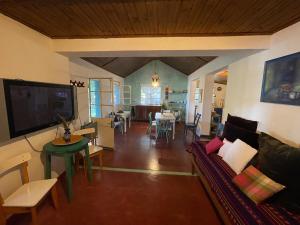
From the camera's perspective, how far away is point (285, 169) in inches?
49.6

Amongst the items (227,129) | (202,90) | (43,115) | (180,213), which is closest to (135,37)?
(43,115)

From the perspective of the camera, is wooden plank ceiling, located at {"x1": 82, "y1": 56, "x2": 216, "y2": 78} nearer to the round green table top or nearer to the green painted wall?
the green painted wall

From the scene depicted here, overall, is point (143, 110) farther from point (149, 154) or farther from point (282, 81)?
point (282, 81)

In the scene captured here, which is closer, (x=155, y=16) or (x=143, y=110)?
(x=155, y=16)

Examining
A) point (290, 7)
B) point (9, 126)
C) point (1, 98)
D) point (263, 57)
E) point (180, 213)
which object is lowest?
point (180, 213)

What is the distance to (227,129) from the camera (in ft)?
7.86

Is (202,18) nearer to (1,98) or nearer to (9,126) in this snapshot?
(1,98)

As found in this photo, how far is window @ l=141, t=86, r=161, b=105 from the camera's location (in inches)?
321

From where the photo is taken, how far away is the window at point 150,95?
8.15 metres

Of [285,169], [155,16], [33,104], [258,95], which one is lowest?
[285,169]

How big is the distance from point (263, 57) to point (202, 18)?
1180mm

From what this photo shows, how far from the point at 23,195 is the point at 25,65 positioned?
1.50 meters

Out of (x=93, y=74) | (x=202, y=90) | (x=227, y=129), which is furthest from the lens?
Answer: (x=202, y=90)

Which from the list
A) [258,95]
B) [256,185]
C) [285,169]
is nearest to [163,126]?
[258,95]
